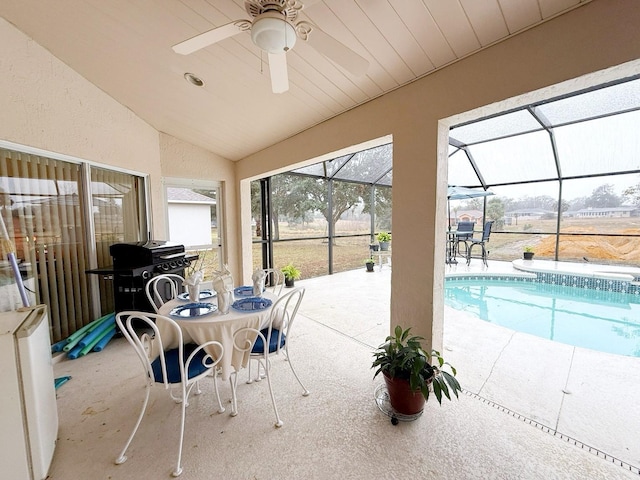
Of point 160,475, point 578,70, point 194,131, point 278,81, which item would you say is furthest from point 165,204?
point 578,70

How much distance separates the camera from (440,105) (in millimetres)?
1937

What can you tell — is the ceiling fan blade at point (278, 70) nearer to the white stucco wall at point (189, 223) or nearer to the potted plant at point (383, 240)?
the white stucco wall at point (189, 223)

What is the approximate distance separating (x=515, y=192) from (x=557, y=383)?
6923 millimetres

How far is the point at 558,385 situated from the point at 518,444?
87cm

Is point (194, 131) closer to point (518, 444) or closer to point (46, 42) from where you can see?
point (46, 42)

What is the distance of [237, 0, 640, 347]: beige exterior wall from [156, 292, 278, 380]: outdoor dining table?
4.04 feet

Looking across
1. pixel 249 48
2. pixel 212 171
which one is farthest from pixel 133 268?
pixel 249 48

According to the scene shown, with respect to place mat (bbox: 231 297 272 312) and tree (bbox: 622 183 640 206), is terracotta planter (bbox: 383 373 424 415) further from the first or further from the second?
tree (bbox: 622 183 640 206)

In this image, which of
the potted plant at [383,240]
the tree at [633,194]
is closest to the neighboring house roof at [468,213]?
the tree at [633,194]

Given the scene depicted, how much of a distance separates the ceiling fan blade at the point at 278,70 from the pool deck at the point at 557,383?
2.69 metres

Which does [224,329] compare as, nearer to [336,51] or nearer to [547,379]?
[336,51]

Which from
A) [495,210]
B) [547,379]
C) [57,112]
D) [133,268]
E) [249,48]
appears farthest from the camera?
[495,210]

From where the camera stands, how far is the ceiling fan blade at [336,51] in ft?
4.44

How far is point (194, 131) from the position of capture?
3.85 meters
